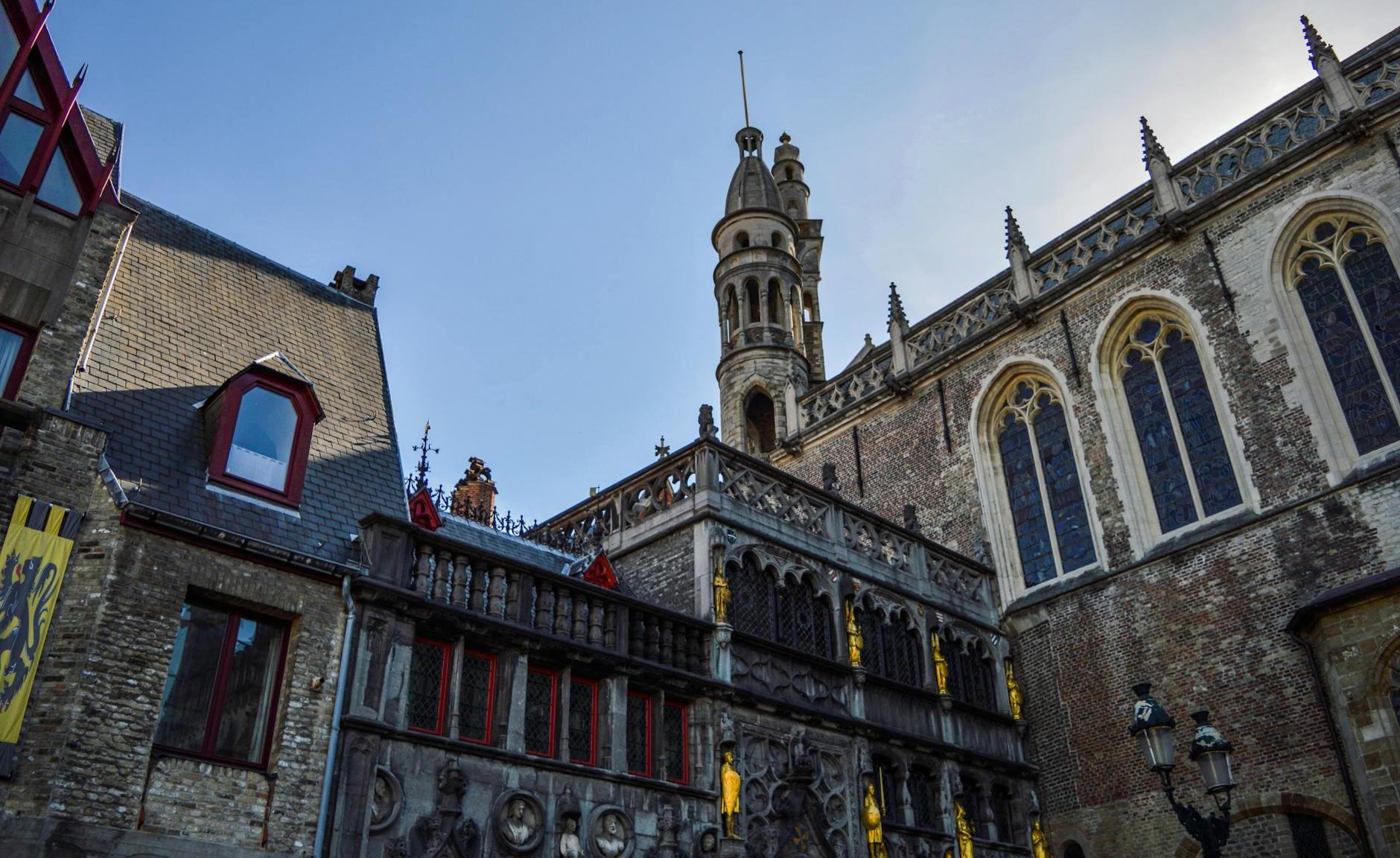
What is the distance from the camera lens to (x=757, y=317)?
29.2 metres

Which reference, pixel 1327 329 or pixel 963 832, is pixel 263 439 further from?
pixel 1327 329

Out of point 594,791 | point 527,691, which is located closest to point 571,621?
point 527,691

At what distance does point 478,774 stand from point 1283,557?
12.9m

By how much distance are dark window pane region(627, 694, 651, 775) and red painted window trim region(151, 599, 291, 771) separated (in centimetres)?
437

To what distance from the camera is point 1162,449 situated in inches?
804

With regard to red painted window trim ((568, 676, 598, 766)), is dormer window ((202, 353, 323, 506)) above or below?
above

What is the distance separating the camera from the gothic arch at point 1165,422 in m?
19.4

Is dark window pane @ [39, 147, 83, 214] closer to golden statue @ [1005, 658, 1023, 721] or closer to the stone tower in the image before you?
golden statue @ [1005, 658, 1023, 721]

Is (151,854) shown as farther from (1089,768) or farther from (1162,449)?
(1162,449)

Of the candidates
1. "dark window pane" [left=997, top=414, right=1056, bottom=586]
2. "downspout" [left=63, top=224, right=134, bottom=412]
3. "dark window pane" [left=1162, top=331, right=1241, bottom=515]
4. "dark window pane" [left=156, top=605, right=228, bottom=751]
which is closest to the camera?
"dark window pane" [left=156, top=605, right=228, bottom=751]

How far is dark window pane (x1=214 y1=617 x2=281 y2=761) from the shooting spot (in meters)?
10.6

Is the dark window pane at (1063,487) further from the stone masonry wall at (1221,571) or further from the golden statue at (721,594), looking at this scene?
the golden statue at (721,594)

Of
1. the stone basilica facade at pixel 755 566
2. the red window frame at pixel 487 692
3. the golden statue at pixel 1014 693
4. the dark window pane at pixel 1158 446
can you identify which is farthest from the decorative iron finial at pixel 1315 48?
the red window frame at pixel 487 692

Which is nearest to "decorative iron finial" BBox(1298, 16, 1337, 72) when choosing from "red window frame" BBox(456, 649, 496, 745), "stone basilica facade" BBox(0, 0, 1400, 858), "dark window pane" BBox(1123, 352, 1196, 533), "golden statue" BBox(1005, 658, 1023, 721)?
"stone basilica facade" BBox(0, 0, 1400, 858)
